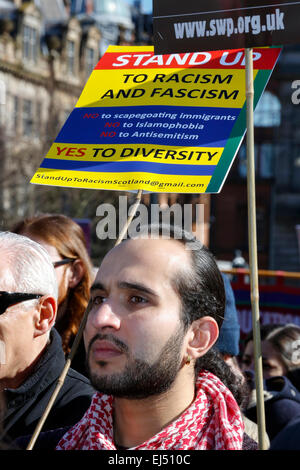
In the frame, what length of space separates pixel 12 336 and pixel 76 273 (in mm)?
1152

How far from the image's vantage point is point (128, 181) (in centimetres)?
281

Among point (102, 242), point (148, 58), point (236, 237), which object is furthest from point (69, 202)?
point (148, 58)

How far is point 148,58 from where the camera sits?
3.19 metres

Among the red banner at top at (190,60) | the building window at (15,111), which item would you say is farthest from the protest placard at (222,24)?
the building window at (15,111)

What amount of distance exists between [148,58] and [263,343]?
2.63 meters

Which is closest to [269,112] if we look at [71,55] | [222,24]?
[71,55]

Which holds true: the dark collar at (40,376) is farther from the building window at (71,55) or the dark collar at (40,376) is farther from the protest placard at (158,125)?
the building window at (71,55)

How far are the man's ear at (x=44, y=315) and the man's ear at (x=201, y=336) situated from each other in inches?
30.2

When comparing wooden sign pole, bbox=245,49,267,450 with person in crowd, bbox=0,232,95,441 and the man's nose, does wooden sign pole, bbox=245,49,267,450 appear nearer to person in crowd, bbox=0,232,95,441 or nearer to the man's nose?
the man's nose

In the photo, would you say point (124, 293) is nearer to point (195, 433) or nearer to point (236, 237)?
point (195, 433)

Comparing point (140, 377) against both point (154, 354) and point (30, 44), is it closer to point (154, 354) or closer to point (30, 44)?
point (154, 354)

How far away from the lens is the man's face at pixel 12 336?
2845mm

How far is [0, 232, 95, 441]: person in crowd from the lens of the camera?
9.38ft

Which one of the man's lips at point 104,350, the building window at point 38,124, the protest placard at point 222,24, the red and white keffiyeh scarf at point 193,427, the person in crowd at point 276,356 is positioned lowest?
the person in crowd at point 276,356
